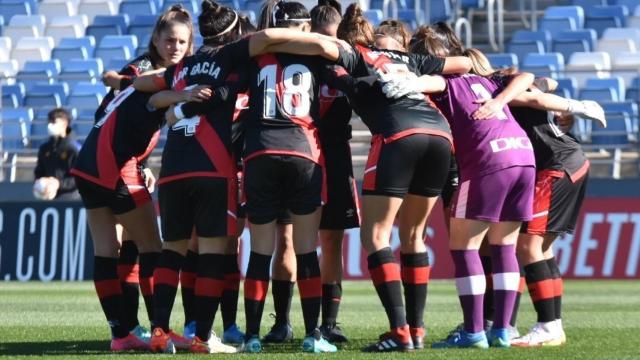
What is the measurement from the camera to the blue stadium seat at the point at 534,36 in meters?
20.0

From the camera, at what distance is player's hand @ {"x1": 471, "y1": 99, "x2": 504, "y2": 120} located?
7.63 m

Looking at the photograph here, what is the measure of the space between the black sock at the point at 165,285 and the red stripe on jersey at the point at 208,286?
0.19 metres

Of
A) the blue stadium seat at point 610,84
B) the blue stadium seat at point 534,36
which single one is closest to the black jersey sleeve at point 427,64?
the blue stadium seat at point 610,84

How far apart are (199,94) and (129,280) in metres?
1.61

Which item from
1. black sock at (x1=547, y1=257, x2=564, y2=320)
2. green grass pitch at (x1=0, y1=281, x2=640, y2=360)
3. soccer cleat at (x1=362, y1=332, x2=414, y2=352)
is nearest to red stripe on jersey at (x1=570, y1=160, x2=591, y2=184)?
black sock at (x1=547, y1=257, x2=564, y2=320)

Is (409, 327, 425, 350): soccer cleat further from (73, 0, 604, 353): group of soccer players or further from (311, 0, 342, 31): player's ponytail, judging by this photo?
(311, 0, 342, 31): player's ponytail

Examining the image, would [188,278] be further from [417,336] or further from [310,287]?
[417,336]

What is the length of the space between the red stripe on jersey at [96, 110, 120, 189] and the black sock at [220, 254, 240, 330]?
91cm

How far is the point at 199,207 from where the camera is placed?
7.41m

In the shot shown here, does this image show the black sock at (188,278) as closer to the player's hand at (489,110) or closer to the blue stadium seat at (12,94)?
the player's hand at (489,110)

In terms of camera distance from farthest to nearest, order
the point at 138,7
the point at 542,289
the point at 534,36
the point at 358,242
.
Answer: the point at 138,7
the point at 534,36
the point at 358,242
the point at 542,289

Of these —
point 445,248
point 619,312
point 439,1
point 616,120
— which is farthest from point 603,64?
point 619,312

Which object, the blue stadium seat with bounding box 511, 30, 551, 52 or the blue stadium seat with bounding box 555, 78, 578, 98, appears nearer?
the blue stadium seat with bounding box 555, 78, 578, 98

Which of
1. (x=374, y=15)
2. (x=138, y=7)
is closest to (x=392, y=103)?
(x=374, y=15)
